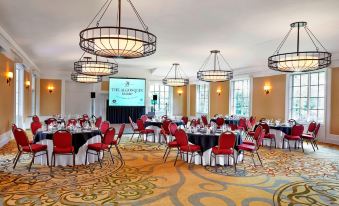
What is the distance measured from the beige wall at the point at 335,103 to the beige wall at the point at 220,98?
19.0 ft

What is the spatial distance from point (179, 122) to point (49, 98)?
380 inches

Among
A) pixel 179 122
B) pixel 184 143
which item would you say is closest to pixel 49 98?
pixel 179 122

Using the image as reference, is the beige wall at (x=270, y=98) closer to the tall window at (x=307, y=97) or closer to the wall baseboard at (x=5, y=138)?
the tall window at (x=307, y=97)

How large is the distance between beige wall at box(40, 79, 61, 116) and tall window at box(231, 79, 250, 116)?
407 inches

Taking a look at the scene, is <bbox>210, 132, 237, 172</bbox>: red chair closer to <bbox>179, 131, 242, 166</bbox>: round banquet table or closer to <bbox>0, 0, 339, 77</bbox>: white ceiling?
<bbox>179, 131, 242, 166</bbox>: round banquet table

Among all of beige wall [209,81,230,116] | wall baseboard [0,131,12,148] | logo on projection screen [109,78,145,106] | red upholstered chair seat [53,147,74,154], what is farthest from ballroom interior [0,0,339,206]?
logo on projection screen [109,78,145,106]

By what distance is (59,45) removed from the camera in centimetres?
949

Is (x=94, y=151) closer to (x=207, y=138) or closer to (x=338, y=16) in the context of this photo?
(x=207, y=138)

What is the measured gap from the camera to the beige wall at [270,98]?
11733 millimetres

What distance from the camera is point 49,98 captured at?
16.3 m

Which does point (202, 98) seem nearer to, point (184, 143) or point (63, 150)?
point (184, 143)

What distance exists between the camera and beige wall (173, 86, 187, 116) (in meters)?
19.0

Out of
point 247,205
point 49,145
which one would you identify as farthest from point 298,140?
point 49,145

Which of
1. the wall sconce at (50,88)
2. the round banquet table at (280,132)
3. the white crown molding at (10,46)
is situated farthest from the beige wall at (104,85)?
the round banquet table at (280,132)
